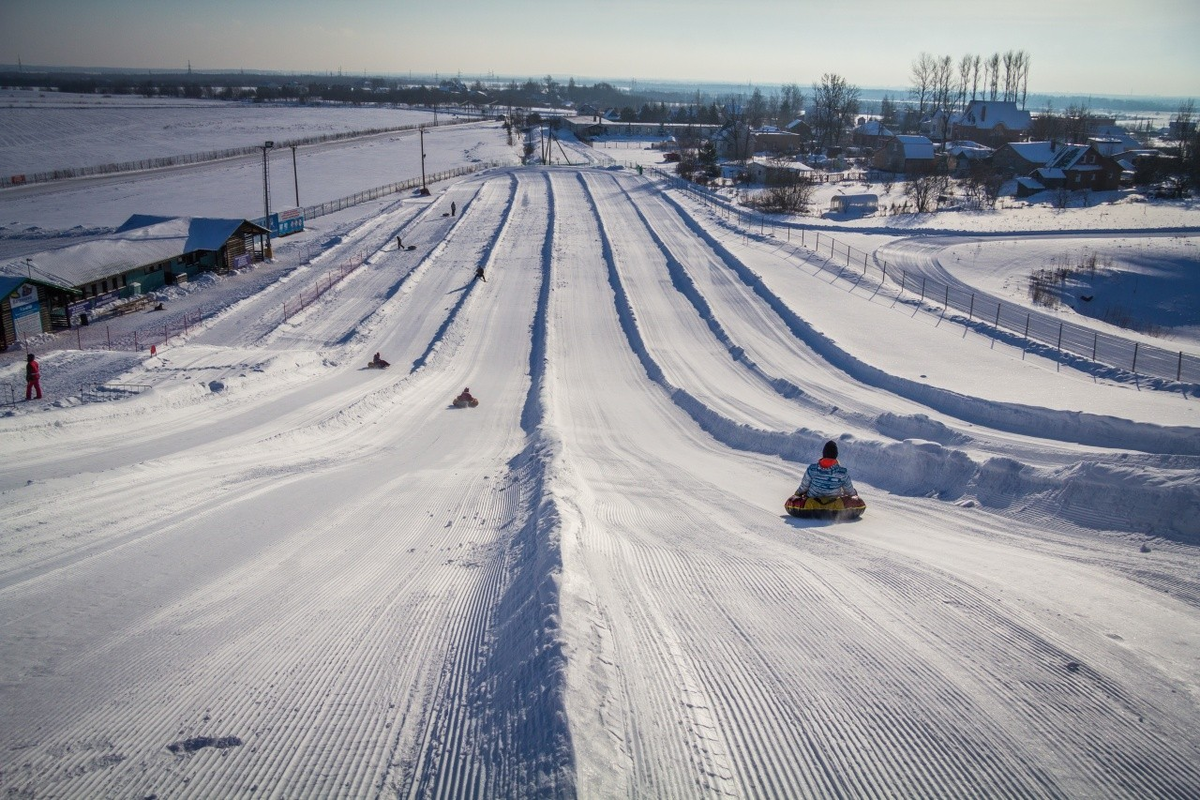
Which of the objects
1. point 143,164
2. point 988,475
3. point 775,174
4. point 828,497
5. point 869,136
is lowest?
point 828,497

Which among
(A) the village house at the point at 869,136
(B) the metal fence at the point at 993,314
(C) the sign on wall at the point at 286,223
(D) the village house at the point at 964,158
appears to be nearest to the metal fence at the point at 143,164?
(C) the sign on wall at the point at 286,223

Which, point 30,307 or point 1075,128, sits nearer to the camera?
point 30,307

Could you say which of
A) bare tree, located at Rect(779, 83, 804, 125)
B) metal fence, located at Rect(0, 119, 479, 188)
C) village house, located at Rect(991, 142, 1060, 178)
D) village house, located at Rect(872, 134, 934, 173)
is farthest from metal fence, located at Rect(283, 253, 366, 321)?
bare tree, located at Rect(779, 83, 804, 125)

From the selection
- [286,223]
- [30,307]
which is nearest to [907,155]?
[286,223]

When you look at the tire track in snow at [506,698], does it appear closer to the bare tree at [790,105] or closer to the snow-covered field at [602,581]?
the snow-covered field at [602,581]

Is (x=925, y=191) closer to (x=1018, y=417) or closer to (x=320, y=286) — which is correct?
(x=320, y=286)

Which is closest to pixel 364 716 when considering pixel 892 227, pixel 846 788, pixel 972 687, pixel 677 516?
pixel 846 788
